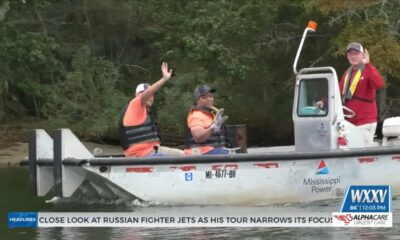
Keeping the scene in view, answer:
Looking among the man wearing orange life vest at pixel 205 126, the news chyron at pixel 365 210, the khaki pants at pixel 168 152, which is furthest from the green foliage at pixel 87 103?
the news chyron at pixel 365 210

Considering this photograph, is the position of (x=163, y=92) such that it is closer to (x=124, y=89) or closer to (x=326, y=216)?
(x=124, y=89)

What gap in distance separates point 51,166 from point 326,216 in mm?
3629

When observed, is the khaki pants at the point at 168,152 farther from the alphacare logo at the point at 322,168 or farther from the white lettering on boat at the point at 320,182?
the alphacare logo at the point at 322,168

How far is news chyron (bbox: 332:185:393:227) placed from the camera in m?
9.63

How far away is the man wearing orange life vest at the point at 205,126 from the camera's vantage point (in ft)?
36.8

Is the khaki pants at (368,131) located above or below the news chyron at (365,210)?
above

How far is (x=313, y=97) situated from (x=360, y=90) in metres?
0.63

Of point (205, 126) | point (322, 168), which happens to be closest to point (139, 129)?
point (205, 126)

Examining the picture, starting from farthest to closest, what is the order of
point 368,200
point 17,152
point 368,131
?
point 17,152
point 368,131
point 368,200

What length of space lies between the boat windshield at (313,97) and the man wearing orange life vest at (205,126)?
1044mm

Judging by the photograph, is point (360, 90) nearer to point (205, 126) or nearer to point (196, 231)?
point (205, 126)

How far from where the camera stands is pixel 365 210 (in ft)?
31.5

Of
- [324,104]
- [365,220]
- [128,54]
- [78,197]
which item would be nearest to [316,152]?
[324,104]

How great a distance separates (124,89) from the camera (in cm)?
2930
